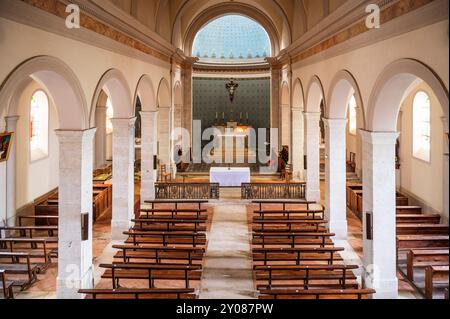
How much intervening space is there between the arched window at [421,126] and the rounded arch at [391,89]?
7.79 metres

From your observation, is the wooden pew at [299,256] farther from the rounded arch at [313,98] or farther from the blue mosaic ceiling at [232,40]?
the blue mosaic ceiling at [232,40]

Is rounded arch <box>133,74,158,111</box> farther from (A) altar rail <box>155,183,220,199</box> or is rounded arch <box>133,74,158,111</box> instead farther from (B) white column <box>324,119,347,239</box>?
(B) white column <box>324,119,347,239</box>

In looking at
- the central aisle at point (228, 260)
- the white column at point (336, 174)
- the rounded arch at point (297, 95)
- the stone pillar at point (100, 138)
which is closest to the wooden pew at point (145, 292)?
the central aisle at point (228, 260)

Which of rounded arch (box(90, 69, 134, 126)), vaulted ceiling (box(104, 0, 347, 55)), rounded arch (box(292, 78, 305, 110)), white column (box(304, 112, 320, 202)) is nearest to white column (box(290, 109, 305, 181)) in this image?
rounded arch (box(292, 78, 305, 110))

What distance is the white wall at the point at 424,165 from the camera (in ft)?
53.3

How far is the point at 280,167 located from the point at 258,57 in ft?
31.0

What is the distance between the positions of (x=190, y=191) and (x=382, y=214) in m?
10.6

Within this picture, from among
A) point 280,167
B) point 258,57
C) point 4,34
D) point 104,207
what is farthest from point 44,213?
point 258,57

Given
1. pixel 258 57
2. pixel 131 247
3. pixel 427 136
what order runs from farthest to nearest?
pixel 258 57 < pixel 427 136 < pixel 131 247

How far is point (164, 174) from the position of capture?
23.1 m

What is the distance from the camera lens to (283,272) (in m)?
11.3

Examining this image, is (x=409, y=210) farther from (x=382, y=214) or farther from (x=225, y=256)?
(x=225, y=256)

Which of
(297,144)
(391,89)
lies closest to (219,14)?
(297,144)

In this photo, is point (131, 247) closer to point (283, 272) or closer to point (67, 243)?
point (67, 243)
